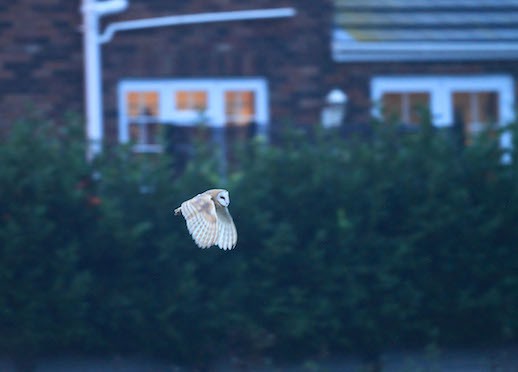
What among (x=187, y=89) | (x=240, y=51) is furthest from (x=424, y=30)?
(x=187, y=89)

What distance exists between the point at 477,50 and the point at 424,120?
9.68 feet

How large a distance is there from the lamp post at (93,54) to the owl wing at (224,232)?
6071mm

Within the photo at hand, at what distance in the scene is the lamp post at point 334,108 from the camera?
9.40 m

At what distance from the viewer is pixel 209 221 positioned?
2859 millimetres

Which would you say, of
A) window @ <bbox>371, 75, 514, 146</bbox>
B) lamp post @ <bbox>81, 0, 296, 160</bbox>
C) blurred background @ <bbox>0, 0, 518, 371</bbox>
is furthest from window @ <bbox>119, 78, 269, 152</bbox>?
blurred background @ <bbox>0, 0, 518, 371</bbox>

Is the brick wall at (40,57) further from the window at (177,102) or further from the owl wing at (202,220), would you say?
the owl wing at (202,220)

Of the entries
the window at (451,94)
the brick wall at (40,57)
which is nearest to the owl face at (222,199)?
the brick wall at (40,57)

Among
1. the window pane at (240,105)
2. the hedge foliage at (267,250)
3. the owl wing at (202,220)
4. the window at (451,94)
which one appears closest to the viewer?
the owl wing at (202,220)

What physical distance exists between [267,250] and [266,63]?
10.7 feet

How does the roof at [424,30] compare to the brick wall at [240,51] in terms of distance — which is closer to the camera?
the brick wall at [240,51]

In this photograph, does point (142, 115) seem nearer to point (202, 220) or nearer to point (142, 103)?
point (142, 103)

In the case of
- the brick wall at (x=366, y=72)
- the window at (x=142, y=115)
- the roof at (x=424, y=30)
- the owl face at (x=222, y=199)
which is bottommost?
the owl face at (x=222, y=199)

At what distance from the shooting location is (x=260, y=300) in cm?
692

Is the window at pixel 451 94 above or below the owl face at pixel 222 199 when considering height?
above
